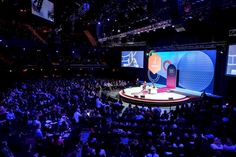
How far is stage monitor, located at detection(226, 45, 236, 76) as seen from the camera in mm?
13041

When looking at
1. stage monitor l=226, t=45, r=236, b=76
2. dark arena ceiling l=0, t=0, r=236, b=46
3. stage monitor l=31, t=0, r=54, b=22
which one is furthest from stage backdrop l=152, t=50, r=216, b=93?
stage monitor l=31, t=0, r=54, b=22

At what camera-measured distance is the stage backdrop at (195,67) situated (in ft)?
53.9

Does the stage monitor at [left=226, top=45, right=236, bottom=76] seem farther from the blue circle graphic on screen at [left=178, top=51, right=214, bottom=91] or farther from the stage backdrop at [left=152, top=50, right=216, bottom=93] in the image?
the blue circle graphic on screen at [left=178, top=51, right=214, bottom=91]

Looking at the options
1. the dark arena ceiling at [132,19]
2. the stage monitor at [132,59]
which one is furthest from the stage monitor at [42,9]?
the stage monitor at [132,59]

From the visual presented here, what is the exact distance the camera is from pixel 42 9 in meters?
10.1

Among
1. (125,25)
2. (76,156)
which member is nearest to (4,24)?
(125,25)

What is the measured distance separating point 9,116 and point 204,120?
343 inches

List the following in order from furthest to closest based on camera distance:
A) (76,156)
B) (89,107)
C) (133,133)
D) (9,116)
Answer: (89,107), (9,116), (133,133), (76,156)

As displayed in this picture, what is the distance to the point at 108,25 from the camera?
2052 cm

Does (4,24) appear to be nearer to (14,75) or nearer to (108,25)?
(14,75)

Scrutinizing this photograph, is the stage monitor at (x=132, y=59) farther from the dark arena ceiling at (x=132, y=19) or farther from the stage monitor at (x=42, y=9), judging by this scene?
the stage monitor at (x=42, y=9)

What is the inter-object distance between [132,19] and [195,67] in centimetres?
647

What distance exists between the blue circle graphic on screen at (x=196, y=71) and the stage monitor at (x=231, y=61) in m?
2.61

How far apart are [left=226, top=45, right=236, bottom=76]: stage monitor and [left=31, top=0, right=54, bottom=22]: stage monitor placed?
10.8 metres
